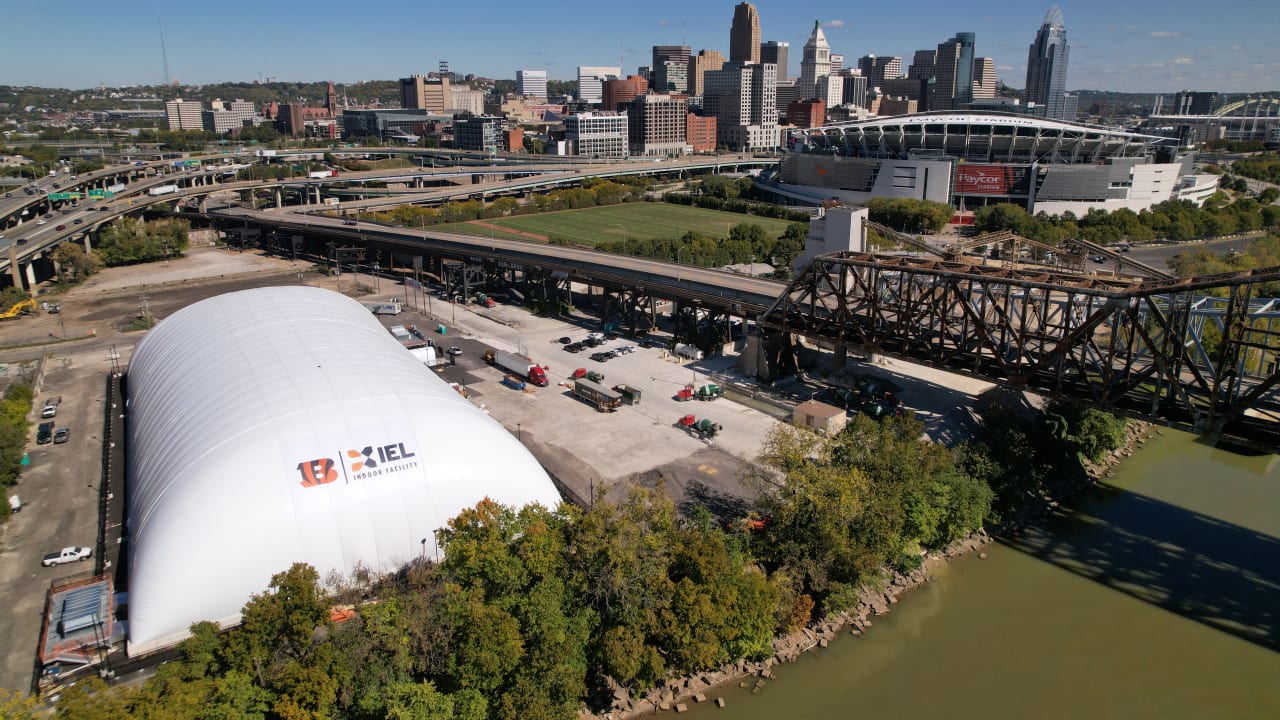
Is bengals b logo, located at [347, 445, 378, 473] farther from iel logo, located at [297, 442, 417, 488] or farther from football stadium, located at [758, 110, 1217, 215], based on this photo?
football stadium, located at [758, 110, 1217, 215]

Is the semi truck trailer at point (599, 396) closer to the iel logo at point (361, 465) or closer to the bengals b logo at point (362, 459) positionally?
the iel logo at point (361, 465)

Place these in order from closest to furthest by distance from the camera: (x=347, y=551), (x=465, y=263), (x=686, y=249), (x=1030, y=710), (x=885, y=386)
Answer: (x=1030, y=710), (x=347, y=551), (x=885, y=386), (x=465, y=263), (x=686, y=249)

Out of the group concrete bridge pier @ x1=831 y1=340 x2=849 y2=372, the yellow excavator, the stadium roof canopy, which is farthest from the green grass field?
concrete bridge pier @ x1=831 y1=340 x2=849 y2=372

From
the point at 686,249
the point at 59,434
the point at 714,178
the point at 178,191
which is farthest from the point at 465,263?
the point at 714,178

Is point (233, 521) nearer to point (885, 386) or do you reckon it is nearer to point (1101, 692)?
point (1101, 692)

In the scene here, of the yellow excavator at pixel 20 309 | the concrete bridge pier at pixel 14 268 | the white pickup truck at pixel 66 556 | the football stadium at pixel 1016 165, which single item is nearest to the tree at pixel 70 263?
the concrete bridge pier at pixel 14 268

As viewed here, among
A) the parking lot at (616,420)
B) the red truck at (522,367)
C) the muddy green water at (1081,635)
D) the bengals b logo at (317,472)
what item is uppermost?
the bengals b logo at (317,472)
